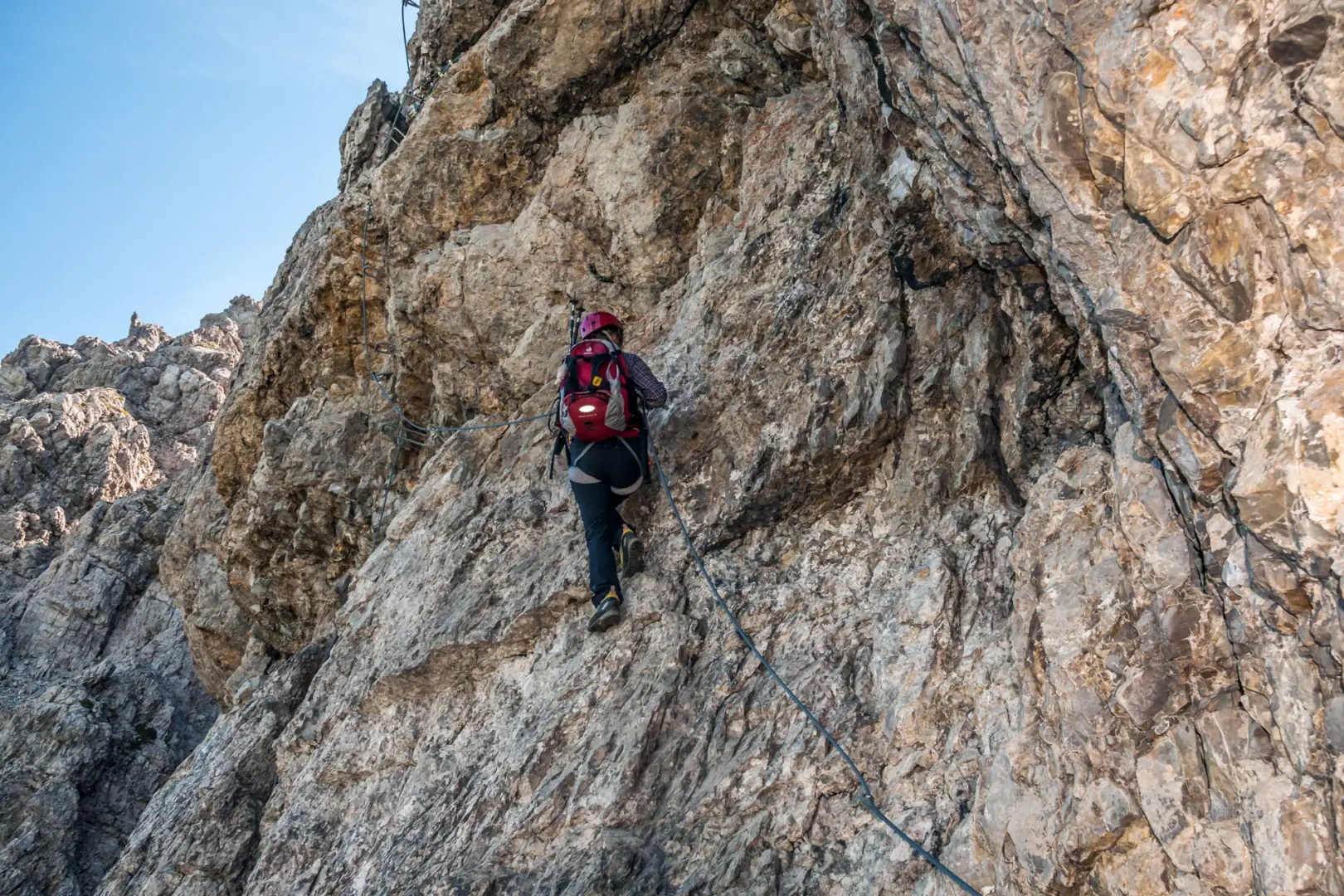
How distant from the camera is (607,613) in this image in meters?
7.66

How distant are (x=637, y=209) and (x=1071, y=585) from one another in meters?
7.11

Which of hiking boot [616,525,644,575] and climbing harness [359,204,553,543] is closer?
hiking boot [616,525,644,575]

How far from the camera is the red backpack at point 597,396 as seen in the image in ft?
26.0

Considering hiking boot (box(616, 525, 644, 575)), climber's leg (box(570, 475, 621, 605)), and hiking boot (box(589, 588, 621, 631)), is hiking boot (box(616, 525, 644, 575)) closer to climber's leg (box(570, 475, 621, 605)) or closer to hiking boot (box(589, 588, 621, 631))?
climber's leg (box(570, 475, 621, 605))

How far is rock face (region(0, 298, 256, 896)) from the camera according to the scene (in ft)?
56.9

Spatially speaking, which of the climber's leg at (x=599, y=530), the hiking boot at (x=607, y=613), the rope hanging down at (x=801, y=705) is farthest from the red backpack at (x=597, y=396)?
the hiking boot at (x=607, y=613)

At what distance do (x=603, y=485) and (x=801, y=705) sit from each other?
2.66 m

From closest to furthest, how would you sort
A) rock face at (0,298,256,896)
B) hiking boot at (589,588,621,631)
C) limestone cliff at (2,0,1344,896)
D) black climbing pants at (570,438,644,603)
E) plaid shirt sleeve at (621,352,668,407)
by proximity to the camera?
1. limestone cliff at (2,0,1344,896)
2. hiking boot at (589,588,621,631)
3. black climbing pants at (570,438,644,603)
4. plaid shirt sleeve at (621,352,668,407)
5. rock face at (0,298,256,896)

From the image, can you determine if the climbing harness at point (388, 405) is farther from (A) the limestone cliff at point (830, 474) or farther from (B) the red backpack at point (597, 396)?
(B) the red backpack at point (597, 396)

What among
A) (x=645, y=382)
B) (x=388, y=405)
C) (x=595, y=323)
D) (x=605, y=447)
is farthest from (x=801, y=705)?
(x=388, y=405)

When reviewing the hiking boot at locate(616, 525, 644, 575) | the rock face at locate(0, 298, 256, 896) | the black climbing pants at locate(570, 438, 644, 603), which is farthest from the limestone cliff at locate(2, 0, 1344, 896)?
the rock face at locate(0, 298, 256, 896)

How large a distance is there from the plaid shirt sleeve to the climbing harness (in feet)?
16.7

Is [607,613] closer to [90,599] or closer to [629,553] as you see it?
[629,553]

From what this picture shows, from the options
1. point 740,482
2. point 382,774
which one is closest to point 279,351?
point 382,774
